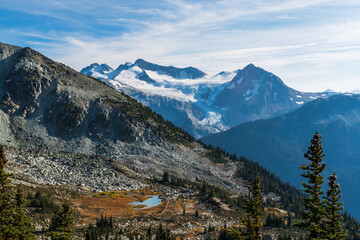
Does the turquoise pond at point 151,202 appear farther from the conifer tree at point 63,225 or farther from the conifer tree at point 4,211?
the conifer tree at point 4,211

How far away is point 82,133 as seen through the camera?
469ft

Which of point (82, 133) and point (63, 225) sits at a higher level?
point (82, 133)

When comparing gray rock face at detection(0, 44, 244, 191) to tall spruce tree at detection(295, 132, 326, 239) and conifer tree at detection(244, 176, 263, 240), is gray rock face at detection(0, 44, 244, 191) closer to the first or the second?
conifer tree at detection(244, 176, 263, 240)

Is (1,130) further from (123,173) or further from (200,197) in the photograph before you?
(200,197)

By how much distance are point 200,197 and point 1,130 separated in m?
80.3

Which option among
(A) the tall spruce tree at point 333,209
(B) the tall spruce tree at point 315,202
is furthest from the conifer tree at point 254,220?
(A) the tall spruce tree at point 333,209

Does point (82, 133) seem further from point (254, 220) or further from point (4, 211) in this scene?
point (254, 220)

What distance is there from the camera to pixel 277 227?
89250 millimetres

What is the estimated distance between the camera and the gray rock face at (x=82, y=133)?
4577 inches

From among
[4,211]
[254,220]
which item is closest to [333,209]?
[254,220]

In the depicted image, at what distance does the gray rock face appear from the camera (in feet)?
381

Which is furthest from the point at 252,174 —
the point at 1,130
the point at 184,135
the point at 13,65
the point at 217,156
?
the point at 13,65

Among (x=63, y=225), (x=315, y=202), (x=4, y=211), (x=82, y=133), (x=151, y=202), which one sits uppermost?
(x=82, y=133)

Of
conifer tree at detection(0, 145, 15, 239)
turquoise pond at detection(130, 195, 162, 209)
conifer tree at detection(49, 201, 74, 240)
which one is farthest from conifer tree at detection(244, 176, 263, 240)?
turquoise pond at detection(130, 195, 162, 209)
